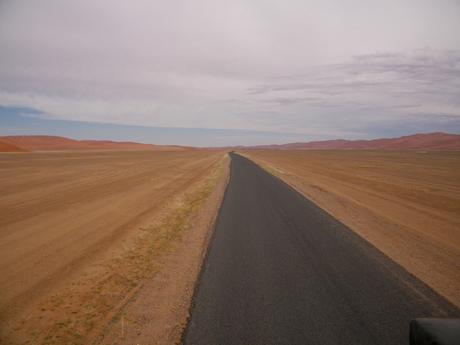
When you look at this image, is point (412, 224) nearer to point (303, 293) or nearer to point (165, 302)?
point (303, 293)

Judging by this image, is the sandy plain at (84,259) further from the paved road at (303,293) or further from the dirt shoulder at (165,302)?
the paved road at (303,293)

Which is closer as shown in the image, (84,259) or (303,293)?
(303,293)

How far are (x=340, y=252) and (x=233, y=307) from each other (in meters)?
3.88

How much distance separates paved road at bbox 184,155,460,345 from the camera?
4812 millimetres

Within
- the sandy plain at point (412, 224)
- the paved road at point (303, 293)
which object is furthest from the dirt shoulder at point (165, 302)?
the sandy plain at point (412, 224)

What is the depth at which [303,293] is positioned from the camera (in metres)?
6.05

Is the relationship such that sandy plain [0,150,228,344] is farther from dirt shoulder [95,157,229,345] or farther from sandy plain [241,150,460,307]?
sandy plain [241,150,460,307]

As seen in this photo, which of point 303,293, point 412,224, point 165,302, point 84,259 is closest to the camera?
point 165,302

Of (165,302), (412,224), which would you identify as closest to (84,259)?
(165,302)

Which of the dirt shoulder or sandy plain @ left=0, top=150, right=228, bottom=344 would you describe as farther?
sandy plain @ left=0, top=150, right=228, bottom=344

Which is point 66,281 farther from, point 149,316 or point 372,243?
point 372,243

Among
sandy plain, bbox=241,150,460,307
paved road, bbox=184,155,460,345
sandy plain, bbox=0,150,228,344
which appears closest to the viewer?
paved road, bbox=184,155,460,345

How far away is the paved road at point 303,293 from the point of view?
4812mm

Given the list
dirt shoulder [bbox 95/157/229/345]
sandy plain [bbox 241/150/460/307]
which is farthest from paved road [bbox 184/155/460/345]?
sandy plain [bbox 241/150/460/307]
